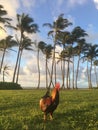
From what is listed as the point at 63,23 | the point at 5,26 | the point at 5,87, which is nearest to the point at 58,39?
the point at 63,23

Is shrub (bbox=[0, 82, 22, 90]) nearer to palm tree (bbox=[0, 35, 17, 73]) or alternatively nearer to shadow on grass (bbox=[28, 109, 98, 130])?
palm tree (bbox=[0, 35, 17, 73])

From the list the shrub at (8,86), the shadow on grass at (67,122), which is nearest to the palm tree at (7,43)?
the shrub at (8,86)

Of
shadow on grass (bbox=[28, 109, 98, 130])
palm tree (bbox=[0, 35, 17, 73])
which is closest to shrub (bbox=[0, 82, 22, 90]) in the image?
palm tree (bbox=[0, 35, 17, 73])

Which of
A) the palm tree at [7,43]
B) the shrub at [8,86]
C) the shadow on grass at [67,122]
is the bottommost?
the shadow on grass at [67,122]

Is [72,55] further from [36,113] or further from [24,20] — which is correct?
[36,113]

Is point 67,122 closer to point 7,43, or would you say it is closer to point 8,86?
point 8,86

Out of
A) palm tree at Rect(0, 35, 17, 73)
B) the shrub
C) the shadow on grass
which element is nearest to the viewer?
the shadow on grass

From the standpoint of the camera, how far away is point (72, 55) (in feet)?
320

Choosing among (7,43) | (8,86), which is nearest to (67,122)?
(8,86)

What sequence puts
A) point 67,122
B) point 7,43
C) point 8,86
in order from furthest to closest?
point 7,43, point 8,86, point 67,122

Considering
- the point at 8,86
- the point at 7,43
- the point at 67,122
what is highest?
the point at 7,43

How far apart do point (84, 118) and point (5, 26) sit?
175 ft

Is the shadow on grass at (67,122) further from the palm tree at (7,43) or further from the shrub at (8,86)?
the palm tree at (7,43)

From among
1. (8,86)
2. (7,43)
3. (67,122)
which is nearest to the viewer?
(67,122)
